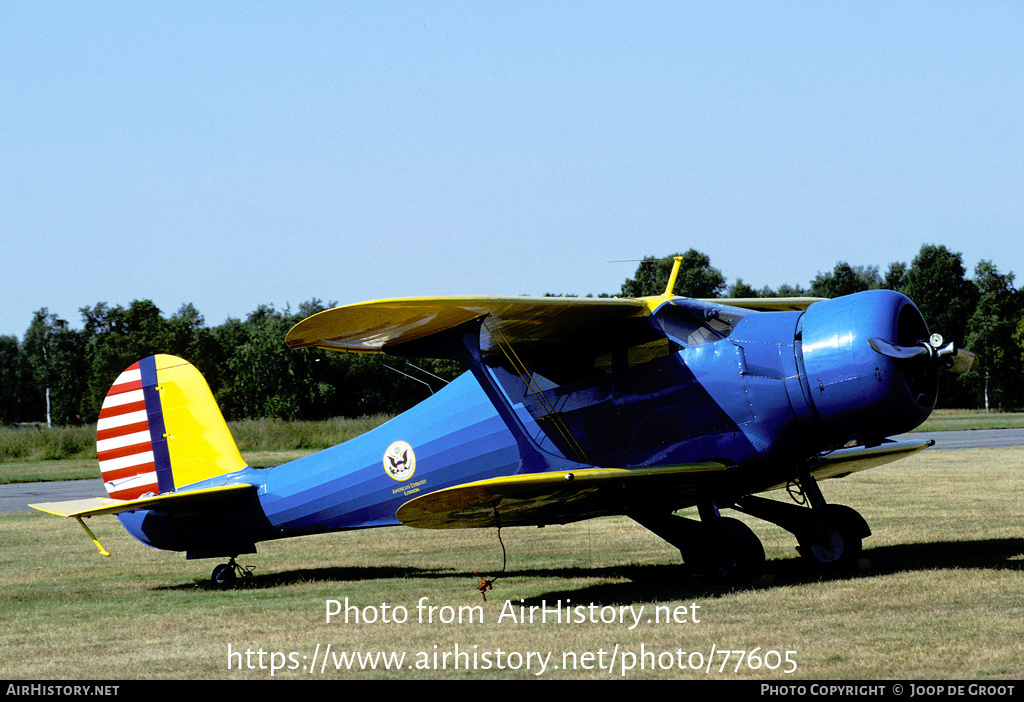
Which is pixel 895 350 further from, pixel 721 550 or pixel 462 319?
pixel 462 319

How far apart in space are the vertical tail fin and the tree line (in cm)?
3413

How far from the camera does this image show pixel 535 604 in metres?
8.07

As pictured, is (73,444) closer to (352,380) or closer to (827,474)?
(352,380)

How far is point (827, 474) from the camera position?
33.1 feet

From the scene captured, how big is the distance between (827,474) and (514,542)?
14.2 ft

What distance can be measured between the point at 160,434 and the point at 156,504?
3.71 ft

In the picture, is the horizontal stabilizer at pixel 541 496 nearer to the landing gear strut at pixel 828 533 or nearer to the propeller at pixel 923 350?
the landing gear strut at pixel 828 533

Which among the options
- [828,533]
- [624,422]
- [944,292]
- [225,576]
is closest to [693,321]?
[624,422]

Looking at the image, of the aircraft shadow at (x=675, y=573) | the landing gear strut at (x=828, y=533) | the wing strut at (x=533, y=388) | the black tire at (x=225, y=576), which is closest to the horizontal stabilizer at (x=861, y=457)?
the landing gear strut at (x=828, y=533)

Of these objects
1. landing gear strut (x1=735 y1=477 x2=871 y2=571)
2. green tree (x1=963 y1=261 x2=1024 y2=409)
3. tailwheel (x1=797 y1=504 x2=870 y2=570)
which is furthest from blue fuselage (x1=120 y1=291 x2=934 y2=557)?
green tree (x1=963 y1=261 x2=1024 y2=409)

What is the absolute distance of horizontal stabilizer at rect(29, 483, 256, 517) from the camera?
31.7 ft

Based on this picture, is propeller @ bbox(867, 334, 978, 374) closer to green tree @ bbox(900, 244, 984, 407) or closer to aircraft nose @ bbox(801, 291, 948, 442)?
aircraft nose @ bbox(801, 291, 948, 442)

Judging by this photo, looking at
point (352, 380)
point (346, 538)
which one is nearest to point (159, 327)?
point (352, 380)

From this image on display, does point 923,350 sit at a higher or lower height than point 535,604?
higher
